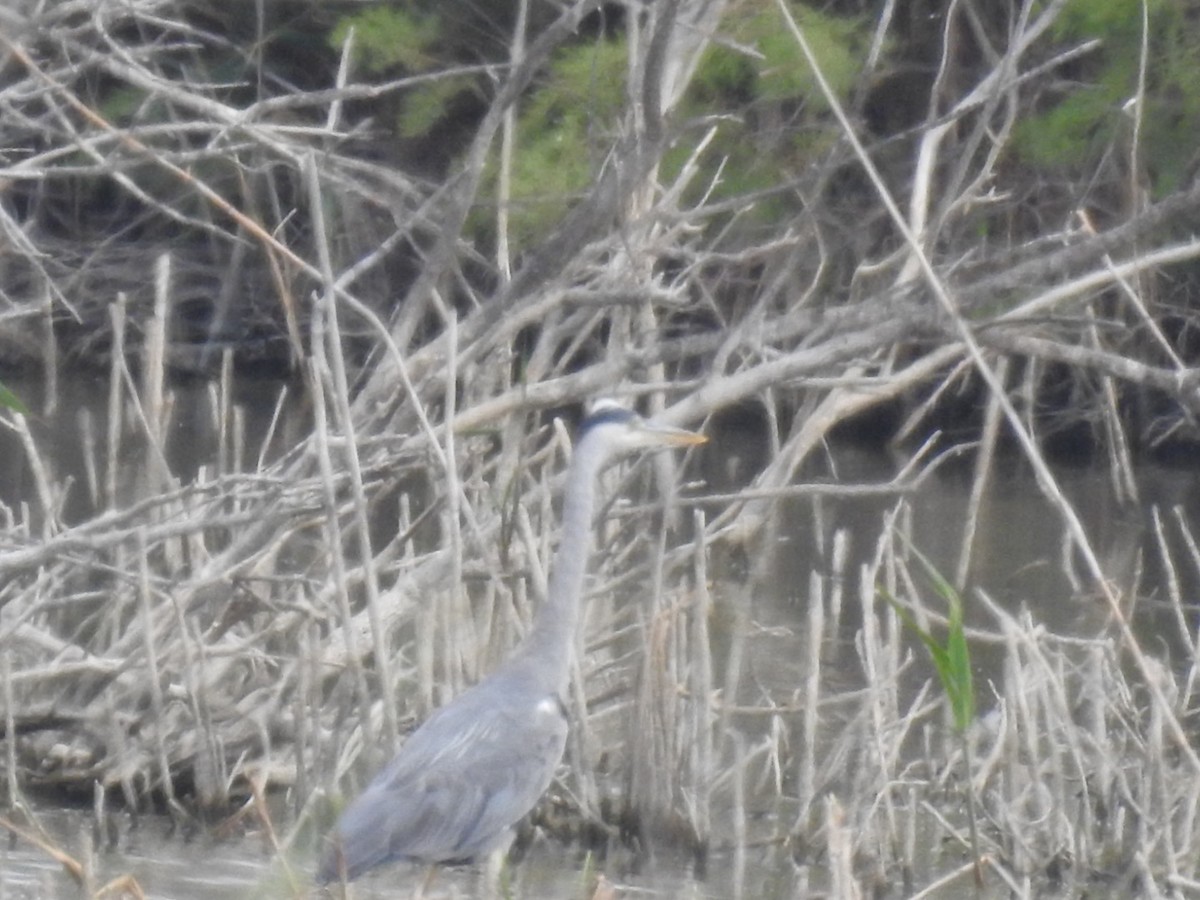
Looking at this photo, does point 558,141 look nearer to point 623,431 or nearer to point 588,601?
point 588,601

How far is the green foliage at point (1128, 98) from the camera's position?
38.3ft

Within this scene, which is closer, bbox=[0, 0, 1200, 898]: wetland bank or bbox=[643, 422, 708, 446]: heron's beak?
bbox=[0, 0, 1200, 898]: wetland bank

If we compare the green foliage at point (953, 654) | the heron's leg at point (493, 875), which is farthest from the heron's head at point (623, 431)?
the green foliage at point (953, 654)

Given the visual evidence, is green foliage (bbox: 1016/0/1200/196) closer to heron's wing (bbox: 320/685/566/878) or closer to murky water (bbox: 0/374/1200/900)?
murky water (bbox: 0/374/1200/900)

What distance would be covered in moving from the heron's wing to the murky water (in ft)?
0.52

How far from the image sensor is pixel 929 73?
1420 centimetres

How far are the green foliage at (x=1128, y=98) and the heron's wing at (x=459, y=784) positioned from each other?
748 cm

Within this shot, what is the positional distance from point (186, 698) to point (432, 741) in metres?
1.05

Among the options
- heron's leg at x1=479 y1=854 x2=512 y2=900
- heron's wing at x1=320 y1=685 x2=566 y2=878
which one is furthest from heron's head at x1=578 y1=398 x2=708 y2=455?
heron's leg at x1=479 y1=854 x2=512 y2=900

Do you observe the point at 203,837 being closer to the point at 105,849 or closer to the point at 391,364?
the point at 105,849

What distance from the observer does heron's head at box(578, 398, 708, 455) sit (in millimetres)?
5180

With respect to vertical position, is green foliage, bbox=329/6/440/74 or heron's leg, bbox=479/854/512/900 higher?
green foliage, bbox=329/6/440/74

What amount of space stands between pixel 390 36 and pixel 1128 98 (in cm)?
396

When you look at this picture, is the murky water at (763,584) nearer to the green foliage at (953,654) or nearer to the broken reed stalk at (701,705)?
the broken reed stalk at (701,705)
